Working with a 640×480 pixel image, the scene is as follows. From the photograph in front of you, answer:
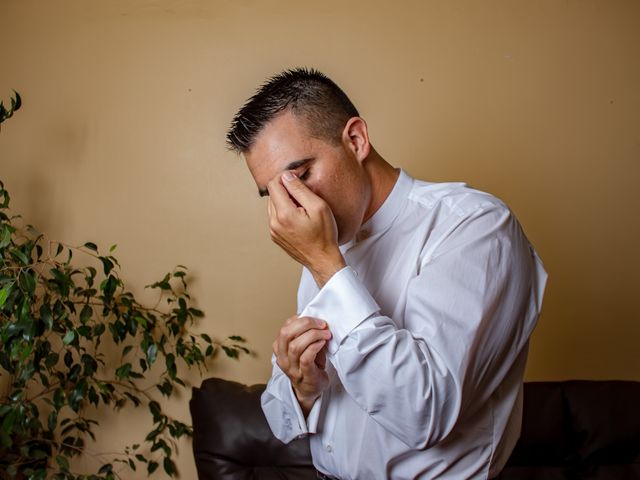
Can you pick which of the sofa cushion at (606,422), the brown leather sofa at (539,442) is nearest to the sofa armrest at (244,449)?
the brown leather sofa at (539,442)

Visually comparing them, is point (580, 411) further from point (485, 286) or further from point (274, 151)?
point (274, 151)

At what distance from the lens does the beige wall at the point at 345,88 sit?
2.19 metres

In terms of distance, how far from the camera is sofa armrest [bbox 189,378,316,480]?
6.07ft

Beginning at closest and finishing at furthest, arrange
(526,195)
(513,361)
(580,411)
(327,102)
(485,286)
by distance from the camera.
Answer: (485,286), (513,361), (327,102), (580,411), (526,195)

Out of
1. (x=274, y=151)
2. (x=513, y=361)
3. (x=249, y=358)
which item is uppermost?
(x=274, y=151)

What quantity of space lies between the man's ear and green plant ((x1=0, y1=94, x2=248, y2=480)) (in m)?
1.08

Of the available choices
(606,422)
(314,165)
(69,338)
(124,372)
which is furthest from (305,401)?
(606,422)

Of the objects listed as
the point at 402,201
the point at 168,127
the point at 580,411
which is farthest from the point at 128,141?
the point at 580,411

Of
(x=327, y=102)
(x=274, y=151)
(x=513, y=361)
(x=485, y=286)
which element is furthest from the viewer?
(x=327, y=102)

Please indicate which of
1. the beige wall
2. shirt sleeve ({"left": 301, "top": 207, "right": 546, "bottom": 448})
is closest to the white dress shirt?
shirt sleeve ({"left": 301, "top": 207, "right": 546, "bottom": 448})

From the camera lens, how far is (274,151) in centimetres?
112

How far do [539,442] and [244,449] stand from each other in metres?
0.98

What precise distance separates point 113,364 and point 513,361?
177cm

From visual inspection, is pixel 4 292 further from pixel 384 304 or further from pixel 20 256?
pixel 384 304
